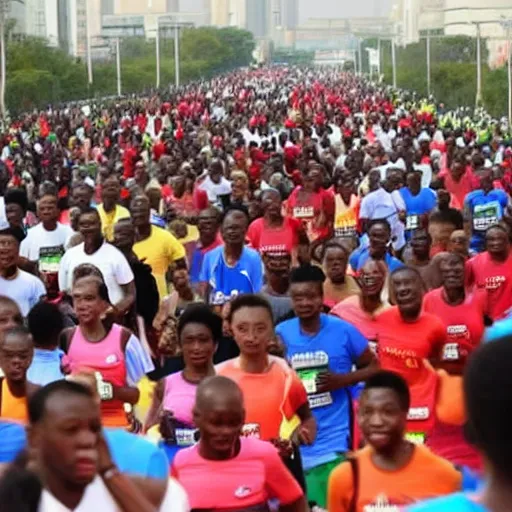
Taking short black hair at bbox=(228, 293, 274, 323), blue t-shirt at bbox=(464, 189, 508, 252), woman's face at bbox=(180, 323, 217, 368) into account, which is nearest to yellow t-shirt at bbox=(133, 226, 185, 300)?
blue t-shirt at bbox=(464, 189, 508, 252)

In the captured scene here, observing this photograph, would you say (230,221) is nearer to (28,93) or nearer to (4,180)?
(4,180)

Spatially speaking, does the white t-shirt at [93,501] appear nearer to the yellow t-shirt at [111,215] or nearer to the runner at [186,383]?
the runner at [186,383]

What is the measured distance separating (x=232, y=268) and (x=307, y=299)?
2557 mm

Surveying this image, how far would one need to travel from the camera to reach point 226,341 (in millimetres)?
7836

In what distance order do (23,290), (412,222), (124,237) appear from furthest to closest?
(412,222), (124,237), (23,290)

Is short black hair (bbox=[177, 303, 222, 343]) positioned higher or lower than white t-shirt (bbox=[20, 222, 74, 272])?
higher

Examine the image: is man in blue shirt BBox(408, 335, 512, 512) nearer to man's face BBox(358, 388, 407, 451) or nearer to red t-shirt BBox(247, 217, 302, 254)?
man's face BBox(358, 388, 407, 451)

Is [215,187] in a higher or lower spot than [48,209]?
lower

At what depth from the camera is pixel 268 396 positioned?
6.51 metres

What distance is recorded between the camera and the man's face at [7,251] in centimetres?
940

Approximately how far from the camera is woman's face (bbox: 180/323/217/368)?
659 cm

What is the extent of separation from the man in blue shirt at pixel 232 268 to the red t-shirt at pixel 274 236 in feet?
3.97

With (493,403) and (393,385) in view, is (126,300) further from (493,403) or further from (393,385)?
(493,403)

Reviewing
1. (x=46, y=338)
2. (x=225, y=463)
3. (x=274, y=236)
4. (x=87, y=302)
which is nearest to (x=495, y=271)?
(x=274, y=236)
